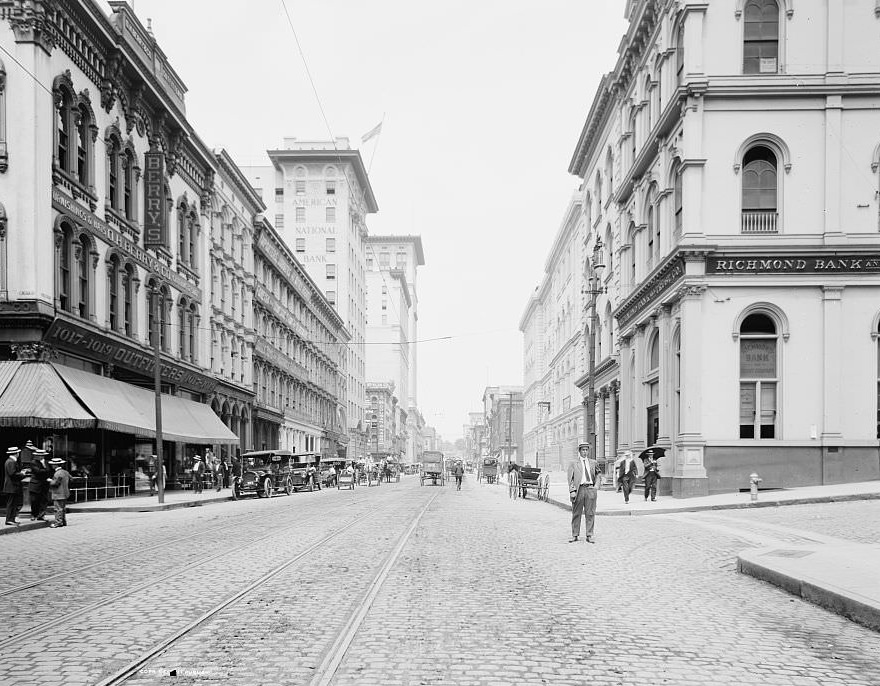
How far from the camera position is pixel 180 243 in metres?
39.5

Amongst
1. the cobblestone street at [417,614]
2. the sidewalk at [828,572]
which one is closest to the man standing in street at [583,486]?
the cobblestone street at [417,614]

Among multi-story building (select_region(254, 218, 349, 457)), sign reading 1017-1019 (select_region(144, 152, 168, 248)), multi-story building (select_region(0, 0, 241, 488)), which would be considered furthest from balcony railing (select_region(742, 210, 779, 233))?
multi-story building (select_region(254, 218, 349, 457))

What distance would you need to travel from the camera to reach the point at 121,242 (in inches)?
1242

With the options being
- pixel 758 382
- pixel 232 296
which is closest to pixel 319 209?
pixel 232 296

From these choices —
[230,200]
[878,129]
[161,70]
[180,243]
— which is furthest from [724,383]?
[230,200]

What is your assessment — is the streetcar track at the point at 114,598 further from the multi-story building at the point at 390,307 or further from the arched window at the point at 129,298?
the multi-story building at the point at 390,307

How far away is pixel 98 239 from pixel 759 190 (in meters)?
22.7

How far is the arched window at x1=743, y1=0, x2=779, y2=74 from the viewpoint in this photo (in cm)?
2698

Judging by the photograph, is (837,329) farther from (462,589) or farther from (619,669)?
(619,669)

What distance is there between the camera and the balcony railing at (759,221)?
26.8 meters

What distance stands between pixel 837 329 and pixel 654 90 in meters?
12.5

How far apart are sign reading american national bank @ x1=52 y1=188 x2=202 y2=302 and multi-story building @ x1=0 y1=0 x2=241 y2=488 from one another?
8 cm

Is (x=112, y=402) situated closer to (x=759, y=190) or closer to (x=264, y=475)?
(x=264, y=475)

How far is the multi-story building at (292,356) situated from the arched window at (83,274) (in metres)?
23.7
